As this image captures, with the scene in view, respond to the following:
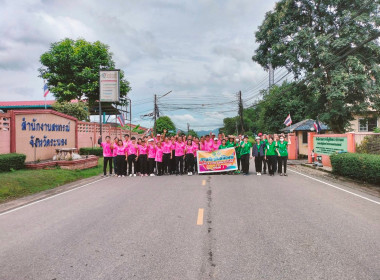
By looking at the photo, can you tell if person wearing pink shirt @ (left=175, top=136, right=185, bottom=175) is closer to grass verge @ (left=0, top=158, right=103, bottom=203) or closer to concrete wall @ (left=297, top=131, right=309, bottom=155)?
grass verge @ (left=0, top=158, right=103, bottom=203)

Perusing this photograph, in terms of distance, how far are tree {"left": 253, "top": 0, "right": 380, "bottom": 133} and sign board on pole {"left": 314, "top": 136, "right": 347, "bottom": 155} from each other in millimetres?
1413

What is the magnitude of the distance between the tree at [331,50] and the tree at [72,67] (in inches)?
769

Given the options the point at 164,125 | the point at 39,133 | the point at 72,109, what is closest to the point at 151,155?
the point at 39,133

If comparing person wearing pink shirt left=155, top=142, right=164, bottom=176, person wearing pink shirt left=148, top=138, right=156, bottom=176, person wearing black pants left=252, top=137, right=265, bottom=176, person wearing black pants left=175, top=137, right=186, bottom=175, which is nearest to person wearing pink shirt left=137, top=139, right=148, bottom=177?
person wearing pink shirt left=148, top=138, right=156, bottom=176

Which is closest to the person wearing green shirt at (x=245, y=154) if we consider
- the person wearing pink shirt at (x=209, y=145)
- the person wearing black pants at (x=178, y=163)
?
the person wearing pink shirt at (x=209, y=145)

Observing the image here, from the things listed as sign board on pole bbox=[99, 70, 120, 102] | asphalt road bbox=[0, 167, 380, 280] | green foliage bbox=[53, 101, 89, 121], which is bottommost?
asphalt road bbox=[0, 167, 380, 280]

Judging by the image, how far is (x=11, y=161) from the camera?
42.0ft

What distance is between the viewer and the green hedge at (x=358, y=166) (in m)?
11.0

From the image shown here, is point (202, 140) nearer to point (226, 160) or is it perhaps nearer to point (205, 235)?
point (226, 160)

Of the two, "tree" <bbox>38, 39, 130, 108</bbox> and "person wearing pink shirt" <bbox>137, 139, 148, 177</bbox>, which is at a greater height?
"tree" <bbox>38, 39, 130, 108</bbox>

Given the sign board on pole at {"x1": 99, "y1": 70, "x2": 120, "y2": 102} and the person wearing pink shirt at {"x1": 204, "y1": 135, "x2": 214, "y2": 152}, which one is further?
the sign board on pole at {"x1": 99, "y1": 70, "x2": 120, "y2": 102}

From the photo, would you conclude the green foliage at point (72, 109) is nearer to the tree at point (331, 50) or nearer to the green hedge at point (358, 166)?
the tree at point (331, 50)

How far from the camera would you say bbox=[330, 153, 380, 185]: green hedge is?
36.2ft

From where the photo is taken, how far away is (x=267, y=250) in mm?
4449
